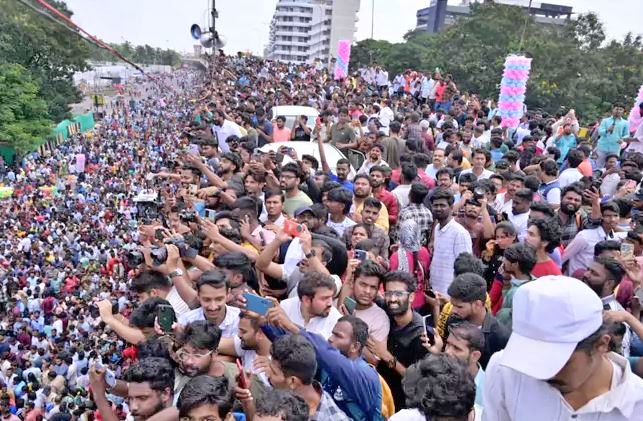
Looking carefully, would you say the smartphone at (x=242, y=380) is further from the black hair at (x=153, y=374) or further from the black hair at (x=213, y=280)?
the black hair at (x=213, y=280)

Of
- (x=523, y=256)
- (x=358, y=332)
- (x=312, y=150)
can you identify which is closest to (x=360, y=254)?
(x=523, y=256)

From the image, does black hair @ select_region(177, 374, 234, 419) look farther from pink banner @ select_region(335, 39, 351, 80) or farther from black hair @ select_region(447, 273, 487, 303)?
pink banner @ select_region(335, 39, 351, 80)

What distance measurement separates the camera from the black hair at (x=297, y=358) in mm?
2463

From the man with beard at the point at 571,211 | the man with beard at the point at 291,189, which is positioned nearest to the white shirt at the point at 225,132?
the man with beard at the point at 291,189

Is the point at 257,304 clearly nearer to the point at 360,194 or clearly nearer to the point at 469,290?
the point at 469,290

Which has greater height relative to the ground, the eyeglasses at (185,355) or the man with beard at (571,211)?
the man with beard at (571,211)

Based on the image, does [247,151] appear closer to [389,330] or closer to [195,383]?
[389,330]

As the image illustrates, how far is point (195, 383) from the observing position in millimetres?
2471

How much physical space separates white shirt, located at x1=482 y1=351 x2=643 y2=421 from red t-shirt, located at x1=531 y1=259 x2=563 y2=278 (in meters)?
2.30

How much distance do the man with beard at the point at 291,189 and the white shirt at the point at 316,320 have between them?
195 centimetres

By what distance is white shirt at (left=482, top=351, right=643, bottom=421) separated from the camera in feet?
5.03

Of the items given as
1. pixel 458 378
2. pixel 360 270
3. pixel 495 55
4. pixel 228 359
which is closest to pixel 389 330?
pixel 360 270

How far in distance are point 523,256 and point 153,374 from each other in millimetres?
2287

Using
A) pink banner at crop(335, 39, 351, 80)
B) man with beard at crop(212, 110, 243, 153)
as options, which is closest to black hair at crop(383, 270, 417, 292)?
man with beard at crop(212, 110, 243, 153)
